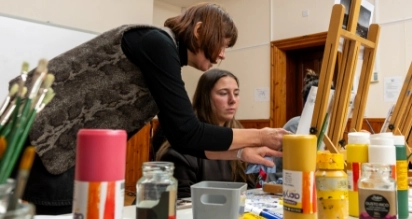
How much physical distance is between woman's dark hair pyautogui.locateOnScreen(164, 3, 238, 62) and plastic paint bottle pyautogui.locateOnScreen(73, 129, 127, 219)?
2.24ft

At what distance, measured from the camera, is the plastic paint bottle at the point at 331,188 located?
2.12 feet

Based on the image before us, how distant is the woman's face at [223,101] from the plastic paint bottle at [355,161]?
860 mm

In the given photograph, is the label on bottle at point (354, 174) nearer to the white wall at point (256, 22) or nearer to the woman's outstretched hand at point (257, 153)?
the woman's outstretched hand at point (257, 153)

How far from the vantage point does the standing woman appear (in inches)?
34.4

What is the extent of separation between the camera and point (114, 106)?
97cm

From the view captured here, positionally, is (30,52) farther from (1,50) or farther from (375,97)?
(375,97)

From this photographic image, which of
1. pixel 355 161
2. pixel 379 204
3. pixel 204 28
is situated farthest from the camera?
pixel 204 28

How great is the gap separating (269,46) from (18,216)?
3655mm

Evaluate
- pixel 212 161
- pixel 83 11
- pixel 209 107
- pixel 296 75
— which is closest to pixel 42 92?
pixel 212 161

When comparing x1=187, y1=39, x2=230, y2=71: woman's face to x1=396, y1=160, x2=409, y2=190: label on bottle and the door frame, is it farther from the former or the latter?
the door frame

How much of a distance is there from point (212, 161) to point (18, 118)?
1111mm

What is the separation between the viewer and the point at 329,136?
110cm

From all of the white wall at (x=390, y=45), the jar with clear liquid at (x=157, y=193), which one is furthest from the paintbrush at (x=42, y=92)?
the white wall at (x=390, y=45)

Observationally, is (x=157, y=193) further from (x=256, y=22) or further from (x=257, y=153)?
(x=256, y=22)
